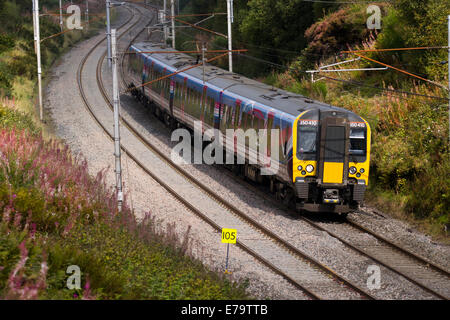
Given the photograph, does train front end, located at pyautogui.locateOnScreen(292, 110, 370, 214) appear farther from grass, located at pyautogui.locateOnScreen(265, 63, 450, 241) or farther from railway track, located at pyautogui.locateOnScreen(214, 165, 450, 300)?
grass, located at pyautogui.locateOnScreen(265, 63, 450, 241)

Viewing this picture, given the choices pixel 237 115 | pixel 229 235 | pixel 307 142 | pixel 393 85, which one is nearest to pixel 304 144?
pixel 307 142

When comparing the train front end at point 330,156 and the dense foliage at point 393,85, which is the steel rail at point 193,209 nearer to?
the train front end at point 330,156

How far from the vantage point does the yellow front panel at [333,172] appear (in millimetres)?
17938

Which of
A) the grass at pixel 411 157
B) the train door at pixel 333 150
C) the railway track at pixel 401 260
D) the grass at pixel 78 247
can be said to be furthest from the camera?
the grass at pixel 411 157

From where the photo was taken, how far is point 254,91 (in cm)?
2259

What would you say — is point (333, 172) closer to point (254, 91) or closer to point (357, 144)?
point (357, 144)

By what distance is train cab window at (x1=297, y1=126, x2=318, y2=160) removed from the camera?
709 inches

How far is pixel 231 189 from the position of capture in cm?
2195

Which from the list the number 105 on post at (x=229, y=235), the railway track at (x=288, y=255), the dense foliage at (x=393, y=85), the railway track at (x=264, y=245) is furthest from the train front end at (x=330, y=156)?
the number 105 on post at (x=229, y=235)

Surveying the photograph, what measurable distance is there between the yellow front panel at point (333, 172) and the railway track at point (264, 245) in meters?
2.31

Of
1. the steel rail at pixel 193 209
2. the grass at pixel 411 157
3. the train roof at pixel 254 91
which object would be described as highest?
the train roof at pixel 254 91

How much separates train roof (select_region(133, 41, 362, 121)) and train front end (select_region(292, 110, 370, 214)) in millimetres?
329

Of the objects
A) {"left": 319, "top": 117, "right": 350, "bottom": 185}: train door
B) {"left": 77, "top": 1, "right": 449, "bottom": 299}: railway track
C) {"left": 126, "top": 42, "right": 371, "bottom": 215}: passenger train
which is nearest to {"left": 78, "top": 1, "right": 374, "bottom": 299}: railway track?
{"left": 77, "top": 1, "right": 449, "bottom": 299}: railway track
